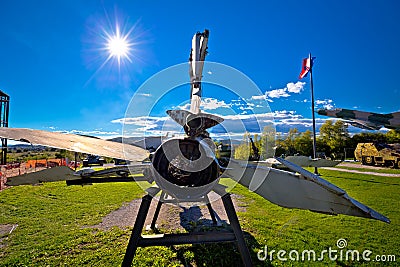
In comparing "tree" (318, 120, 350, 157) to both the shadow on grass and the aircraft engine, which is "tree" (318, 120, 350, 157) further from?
the aircraft engine

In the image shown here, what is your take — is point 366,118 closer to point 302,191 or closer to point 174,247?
point 302,191

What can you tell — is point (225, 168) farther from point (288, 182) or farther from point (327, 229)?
point (327, 229)

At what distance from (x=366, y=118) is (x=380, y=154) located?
1117 inches

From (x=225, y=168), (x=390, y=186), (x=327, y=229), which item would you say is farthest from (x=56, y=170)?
(x=390, y=186)

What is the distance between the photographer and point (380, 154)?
23.5 m

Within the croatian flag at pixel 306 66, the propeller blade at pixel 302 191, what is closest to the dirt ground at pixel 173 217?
the propeller blade at pixel 302 191

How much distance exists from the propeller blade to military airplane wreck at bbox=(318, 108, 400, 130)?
0.59m

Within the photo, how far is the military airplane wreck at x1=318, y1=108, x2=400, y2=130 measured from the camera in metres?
1.68

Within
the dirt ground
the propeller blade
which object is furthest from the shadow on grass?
the propeller blade

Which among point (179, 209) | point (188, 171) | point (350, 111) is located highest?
point (350, 111)

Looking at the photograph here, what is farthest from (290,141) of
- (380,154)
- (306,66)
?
(306,66)

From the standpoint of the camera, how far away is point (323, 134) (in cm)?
4628

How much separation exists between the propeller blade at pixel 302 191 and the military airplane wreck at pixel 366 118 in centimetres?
59

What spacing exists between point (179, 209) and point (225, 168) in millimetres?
5581
